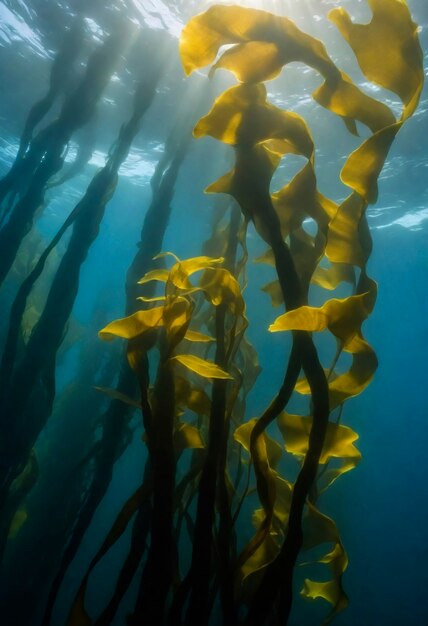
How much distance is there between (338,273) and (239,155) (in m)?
0.77

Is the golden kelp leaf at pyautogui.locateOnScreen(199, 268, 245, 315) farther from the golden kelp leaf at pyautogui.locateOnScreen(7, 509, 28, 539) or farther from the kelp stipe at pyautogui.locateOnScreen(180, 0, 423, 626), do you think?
the golden kelp leaf at pyautogui.locateOnScreen(7, 509, 28, 539)

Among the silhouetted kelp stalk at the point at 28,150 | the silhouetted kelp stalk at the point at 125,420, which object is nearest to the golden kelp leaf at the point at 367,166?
the silhouetted kelp stalk at the point at 125,420

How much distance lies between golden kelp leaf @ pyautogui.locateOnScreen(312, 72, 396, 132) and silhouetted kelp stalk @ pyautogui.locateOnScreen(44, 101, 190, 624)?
3.78ft

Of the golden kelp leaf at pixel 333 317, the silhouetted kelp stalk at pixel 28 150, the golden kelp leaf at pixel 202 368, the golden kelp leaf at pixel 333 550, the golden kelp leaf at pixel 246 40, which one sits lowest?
the golden kelp leaf at pixel 333 550

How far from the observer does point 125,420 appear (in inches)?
106

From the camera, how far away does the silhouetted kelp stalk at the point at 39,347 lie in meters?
3.37

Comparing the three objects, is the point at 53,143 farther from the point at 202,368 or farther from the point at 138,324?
the point at 202,368

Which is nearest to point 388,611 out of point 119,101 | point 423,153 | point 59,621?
point 59,621

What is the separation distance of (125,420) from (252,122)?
2.24 m

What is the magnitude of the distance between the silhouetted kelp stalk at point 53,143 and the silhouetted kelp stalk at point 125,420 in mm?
1338

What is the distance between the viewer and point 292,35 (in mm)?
1172

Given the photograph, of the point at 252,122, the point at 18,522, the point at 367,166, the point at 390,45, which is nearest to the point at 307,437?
the point at 367,166

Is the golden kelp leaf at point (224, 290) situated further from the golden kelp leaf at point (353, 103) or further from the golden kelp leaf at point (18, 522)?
the golden kelp leaf at point (18, 522)

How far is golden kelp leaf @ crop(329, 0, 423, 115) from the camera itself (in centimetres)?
108
